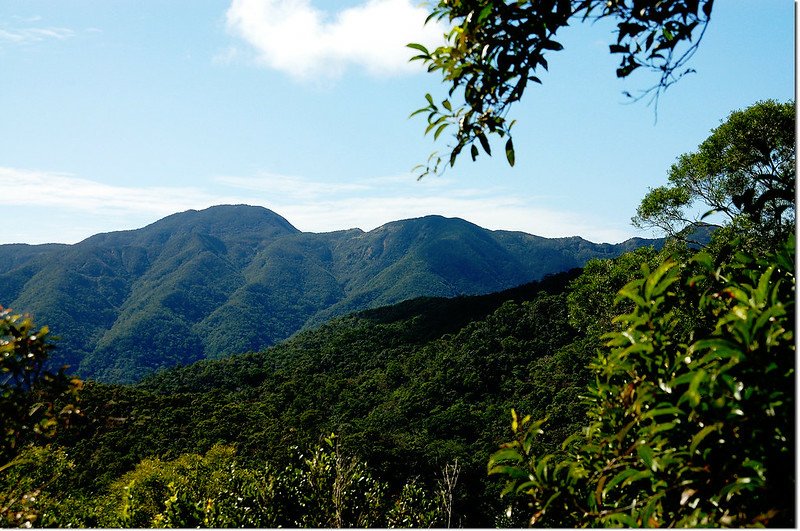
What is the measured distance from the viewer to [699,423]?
128 centimetres

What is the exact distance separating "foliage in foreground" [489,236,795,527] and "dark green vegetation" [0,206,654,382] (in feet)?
378

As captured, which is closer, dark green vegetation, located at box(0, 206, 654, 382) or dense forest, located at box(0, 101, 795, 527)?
dense forest, located at box(0, 101, 795, 527)

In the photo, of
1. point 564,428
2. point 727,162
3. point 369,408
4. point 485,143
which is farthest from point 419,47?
point 369,408

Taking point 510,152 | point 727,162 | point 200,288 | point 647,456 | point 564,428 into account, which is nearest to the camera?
point 647,456

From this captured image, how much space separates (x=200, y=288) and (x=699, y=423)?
171 m

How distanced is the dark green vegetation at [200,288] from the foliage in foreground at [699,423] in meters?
115

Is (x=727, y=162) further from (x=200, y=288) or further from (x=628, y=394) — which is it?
(x=200, y=288)

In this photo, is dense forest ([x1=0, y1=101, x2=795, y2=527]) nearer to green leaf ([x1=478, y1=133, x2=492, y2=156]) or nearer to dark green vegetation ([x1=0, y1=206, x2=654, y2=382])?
green leaf ([x1=478, y1=133, x2=492, y2=156])

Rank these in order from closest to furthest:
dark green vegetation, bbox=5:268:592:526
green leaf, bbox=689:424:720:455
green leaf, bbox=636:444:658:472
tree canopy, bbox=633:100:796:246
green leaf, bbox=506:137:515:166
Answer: green leaf, bbox=689:424:720:455 < green leaf, bbox=636:444:658:472 < green leaf, bbox=506:137:515:166 < tree canopy, bbox=633:100:796:246 < dark green vegetation, bbox=5:268:592:526

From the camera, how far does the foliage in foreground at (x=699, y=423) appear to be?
1.13 meters

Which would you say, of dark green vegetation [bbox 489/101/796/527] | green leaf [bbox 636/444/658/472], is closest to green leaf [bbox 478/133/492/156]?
dark green vegetation [bbox 489/101/796/527]

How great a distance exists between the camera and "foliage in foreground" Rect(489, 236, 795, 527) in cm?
113

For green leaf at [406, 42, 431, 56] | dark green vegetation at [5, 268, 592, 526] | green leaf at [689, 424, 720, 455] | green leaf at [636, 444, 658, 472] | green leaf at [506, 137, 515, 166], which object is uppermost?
green leaf at [406, 42, 431, 56]

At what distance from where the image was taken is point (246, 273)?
184 m
